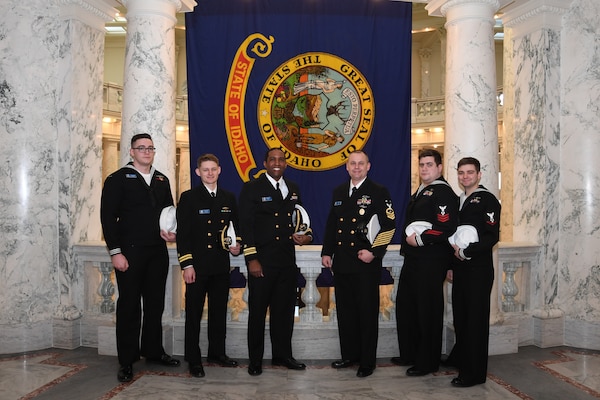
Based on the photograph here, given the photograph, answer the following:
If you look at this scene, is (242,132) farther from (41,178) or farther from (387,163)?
(41,178)

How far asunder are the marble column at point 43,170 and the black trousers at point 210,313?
1886 mm

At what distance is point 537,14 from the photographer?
6.57 metres

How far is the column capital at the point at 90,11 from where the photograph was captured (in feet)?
20.6

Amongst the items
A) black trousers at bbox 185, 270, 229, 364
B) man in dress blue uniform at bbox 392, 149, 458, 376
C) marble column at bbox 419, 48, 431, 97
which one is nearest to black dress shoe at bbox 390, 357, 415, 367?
man in dress blue uniform at bbox 392, 149, 458, 376

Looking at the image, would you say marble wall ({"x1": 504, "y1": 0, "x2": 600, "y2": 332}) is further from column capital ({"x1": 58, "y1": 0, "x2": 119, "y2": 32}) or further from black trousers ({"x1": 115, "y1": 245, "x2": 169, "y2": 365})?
column capital ({"x1": 58, "y1": 0, "x2": 119, "y2": 32})

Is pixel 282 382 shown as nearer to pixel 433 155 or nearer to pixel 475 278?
pixel 475 278

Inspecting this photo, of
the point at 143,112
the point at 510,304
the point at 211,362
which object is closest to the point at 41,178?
the point at 143,112

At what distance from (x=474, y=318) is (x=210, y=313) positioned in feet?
7.83

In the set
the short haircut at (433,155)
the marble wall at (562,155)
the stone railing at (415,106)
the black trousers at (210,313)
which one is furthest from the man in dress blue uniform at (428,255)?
the stone railing at (415,106)

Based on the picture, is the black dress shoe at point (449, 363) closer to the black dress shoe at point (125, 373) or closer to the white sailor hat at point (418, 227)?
the white sailor hat at point (418, 227)

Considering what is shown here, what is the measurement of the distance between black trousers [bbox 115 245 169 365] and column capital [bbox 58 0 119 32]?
3108 millimetres

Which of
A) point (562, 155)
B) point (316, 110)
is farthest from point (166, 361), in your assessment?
point (562, 155)

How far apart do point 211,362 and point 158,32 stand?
358 cm

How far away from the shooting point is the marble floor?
Result: 4496mm
